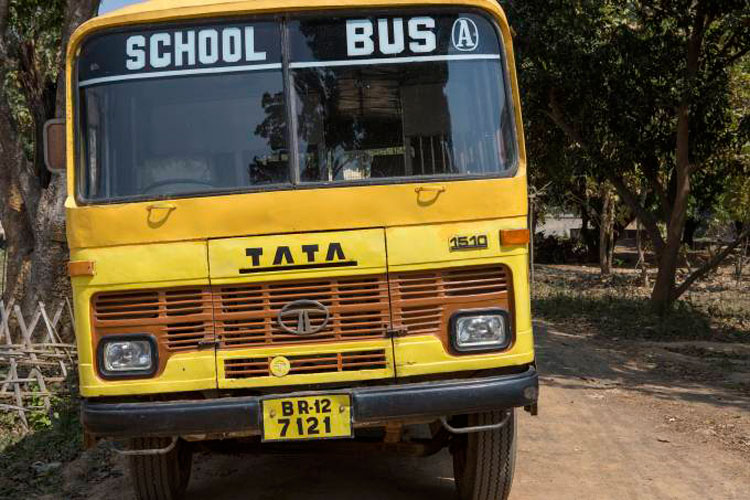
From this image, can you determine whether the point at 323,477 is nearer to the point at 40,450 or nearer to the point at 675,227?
the point at 40,450

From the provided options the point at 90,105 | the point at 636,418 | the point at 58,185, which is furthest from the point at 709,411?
the point at 58,185

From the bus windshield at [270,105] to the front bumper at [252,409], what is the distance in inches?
39.2

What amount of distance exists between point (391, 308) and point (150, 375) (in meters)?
1.15

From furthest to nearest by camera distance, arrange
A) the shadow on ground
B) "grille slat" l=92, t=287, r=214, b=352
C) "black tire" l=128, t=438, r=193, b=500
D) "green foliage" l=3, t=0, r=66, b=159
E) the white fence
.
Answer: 1. "green foliage" l=3, t=0, r=66, b=159
2. the shadow on ground
3. the white fence
4. "black tire" l=128, t=438, r=193, b=500
5. "grille slat" l=92, t=287, r=214, b=352

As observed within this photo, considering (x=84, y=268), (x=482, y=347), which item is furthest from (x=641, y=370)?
(x=84, y=268)

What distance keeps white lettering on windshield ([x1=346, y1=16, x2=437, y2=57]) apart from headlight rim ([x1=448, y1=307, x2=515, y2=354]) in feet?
4.27

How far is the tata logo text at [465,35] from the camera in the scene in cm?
477

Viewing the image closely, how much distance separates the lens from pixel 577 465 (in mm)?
6098

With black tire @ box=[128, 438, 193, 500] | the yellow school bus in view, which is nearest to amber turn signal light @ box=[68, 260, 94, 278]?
the yellow school bus

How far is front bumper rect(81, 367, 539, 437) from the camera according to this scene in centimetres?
439

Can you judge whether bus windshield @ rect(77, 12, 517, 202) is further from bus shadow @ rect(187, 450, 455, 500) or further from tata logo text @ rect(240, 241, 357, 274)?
bus shadow @ rect(187, 450, 455, 500)

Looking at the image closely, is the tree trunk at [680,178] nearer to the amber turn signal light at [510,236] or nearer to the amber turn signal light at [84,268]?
the amber turn signal light at [510,236]

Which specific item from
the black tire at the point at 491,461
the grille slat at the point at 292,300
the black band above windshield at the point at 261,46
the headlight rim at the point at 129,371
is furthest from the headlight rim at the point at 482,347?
the headlight rim at the point at 129,371

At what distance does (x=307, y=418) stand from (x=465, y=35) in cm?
200
